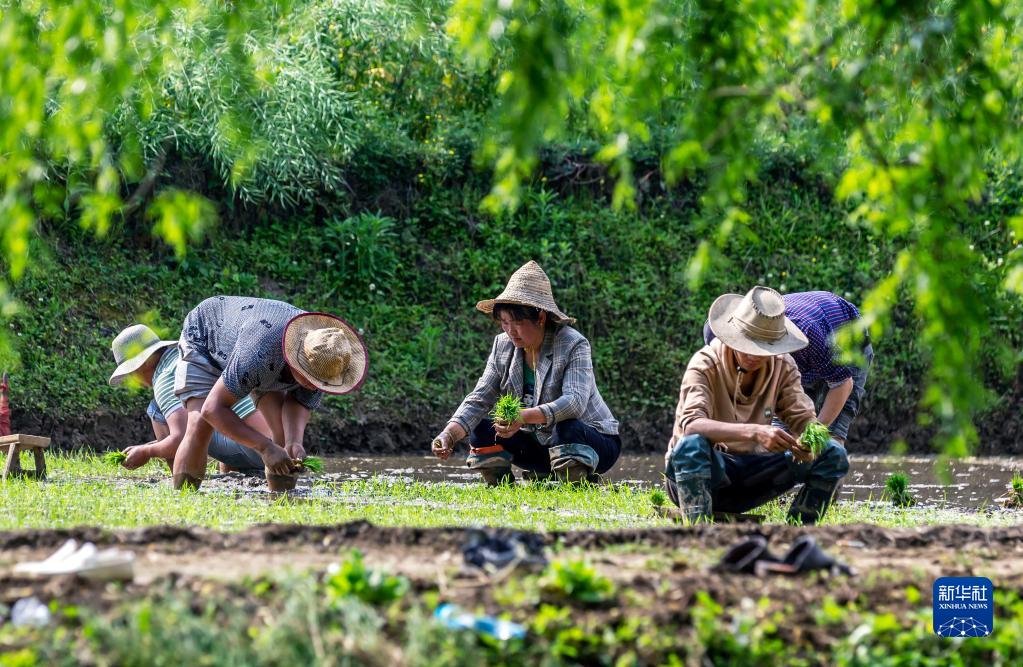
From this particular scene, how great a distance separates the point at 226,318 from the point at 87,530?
152 inches

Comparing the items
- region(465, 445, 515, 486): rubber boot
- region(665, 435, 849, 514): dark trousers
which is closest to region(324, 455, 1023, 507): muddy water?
region(465, 445, 515, 486): rubber boot

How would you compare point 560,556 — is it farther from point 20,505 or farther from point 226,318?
point 226,318

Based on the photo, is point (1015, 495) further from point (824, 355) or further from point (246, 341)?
point (246, 341)

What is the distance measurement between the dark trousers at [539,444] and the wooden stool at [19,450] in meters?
3.28

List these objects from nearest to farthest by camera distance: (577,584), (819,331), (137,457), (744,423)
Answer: (577,584), (744,423), (819,331), (137,457)

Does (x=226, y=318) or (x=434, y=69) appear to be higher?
(x=434, y=69)

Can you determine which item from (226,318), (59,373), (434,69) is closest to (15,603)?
(226,318)

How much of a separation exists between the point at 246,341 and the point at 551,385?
2303mm

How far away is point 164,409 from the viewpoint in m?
9.14

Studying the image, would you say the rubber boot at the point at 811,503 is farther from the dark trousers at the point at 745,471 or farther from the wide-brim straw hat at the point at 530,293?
the wide-brim straw hat at the point at 530,293

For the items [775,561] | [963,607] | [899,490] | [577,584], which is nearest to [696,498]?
[775,561]

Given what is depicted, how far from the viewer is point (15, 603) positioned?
3861mm

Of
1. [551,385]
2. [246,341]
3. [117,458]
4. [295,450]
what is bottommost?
[117,458]

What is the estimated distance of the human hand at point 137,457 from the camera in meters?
9.26
